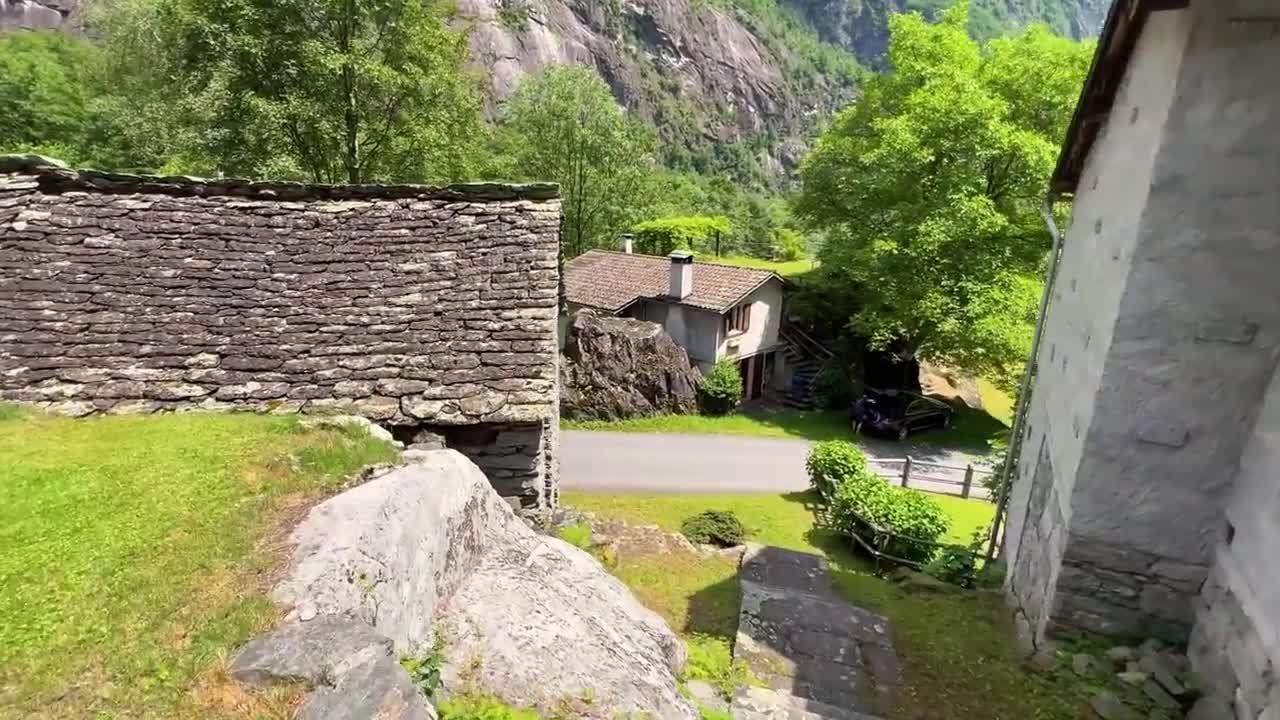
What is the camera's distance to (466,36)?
22.1m

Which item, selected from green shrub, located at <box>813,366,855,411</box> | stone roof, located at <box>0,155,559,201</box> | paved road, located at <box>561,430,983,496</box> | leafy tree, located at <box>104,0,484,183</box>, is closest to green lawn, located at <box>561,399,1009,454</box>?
paved road, located at <box>561,430,983,496</box>

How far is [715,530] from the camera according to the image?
1285 centimetres

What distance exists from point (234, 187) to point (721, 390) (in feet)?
59.5

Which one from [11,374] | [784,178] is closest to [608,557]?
[11,374]

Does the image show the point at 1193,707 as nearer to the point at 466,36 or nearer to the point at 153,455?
the point at 153,455

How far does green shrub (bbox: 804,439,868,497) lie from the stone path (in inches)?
275

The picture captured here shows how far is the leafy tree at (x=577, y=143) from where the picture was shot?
112 ft

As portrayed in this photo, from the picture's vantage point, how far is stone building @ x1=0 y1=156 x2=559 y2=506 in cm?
701

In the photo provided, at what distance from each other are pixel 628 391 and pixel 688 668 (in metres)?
17.9

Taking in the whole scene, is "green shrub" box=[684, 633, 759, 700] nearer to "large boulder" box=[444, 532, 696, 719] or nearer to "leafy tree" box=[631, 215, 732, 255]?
"large boulder" box=[444, 532, 696, 719]

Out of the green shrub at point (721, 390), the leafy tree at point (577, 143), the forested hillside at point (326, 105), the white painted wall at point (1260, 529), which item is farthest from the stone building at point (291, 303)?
the leafy tree at point (577, 143)

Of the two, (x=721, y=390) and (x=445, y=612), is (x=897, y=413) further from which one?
(x=445, y=612)

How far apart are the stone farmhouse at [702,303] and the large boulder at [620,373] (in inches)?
74.0

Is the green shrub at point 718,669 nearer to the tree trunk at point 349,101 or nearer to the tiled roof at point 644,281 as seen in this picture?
the tree trunk at point 349,101
